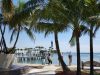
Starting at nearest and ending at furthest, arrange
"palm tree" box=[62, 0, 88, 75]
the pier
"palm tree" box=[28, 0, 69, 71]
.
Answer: "palm tree" box=[28, 0, 69, 71], "palm tree" box=[62, 0, 88, 75], the pier

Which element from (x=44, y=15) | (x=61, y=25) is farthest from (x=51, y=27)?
(x=44, y=15)

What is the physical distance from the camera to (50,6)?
66.5ft

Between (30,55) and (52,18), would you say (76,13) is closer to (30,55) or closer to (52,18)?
(52,18)

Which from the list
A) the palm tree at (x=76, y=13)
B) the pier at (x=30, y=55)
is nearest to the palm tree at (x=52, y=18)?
the palm tree at (x=76, y=13)

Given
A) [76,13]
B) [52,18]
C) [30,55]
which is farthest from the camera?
[30,55]

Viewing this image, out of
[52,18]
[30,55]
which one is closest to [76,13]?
[52,18]

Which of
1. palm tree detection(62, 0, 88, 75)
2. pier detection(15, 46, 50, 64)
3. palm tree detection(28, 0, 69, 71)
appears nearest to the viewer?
palm tree detection(28, 0, 69, 71)

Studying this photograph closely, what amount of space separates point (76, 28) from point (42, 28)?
15.2ft

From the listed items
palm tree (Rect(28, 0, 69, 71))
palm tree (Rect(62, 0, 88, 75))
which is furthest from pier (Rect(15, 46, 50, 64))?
palm tree (Rect(62, 0, 88, 75))

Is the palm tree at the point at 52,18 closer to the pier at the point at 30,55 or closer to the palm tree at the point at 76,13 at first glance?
the palm tree at the point at 76,13

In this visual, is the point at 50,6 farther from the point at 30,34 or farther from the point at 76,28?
the point at 30,34

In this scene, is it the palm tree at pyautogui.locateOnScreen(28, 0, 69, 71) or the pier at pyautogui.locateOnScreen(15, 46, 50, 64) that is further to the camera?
the pier at pyautogui.locateOnScreen(15, 46, 50, 64)

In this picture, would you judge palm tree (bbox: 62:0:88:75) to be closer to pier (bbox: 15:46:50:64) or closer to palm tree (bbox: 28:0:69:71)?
palm tree (bbox: 28:0:69:71)

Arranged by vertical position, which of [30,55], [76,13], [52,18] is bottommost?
[30,55]
